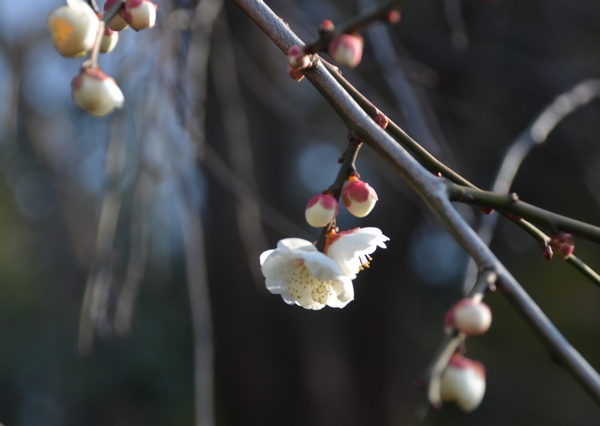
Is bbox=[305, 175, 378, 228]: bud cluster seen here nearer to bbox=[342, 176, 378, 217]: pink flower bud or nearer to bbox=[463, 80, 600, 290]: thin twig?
bbox=[342, 176, 378, 217]: pink flower bud

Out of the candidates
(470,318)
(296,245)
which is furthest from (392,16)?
(296,245)

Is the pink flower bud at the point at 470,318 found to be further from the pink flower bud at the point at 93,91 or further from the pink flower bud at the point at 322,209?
the pink flower bud at the point at 93,91

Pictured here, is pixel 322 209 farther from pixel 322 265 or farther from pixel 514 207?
pixel 514 207

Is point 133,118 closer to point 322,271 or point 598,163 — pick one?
point 322,271

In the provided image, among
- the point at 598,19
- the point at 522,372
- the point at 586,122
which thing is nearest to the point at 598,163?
the point at 586,122

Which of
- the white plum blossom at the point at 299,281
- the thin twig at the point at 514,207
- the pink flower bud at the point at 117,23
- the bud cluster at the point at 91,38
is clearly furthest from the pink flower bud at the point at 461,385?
the pink flower bud at the point at 117,23
